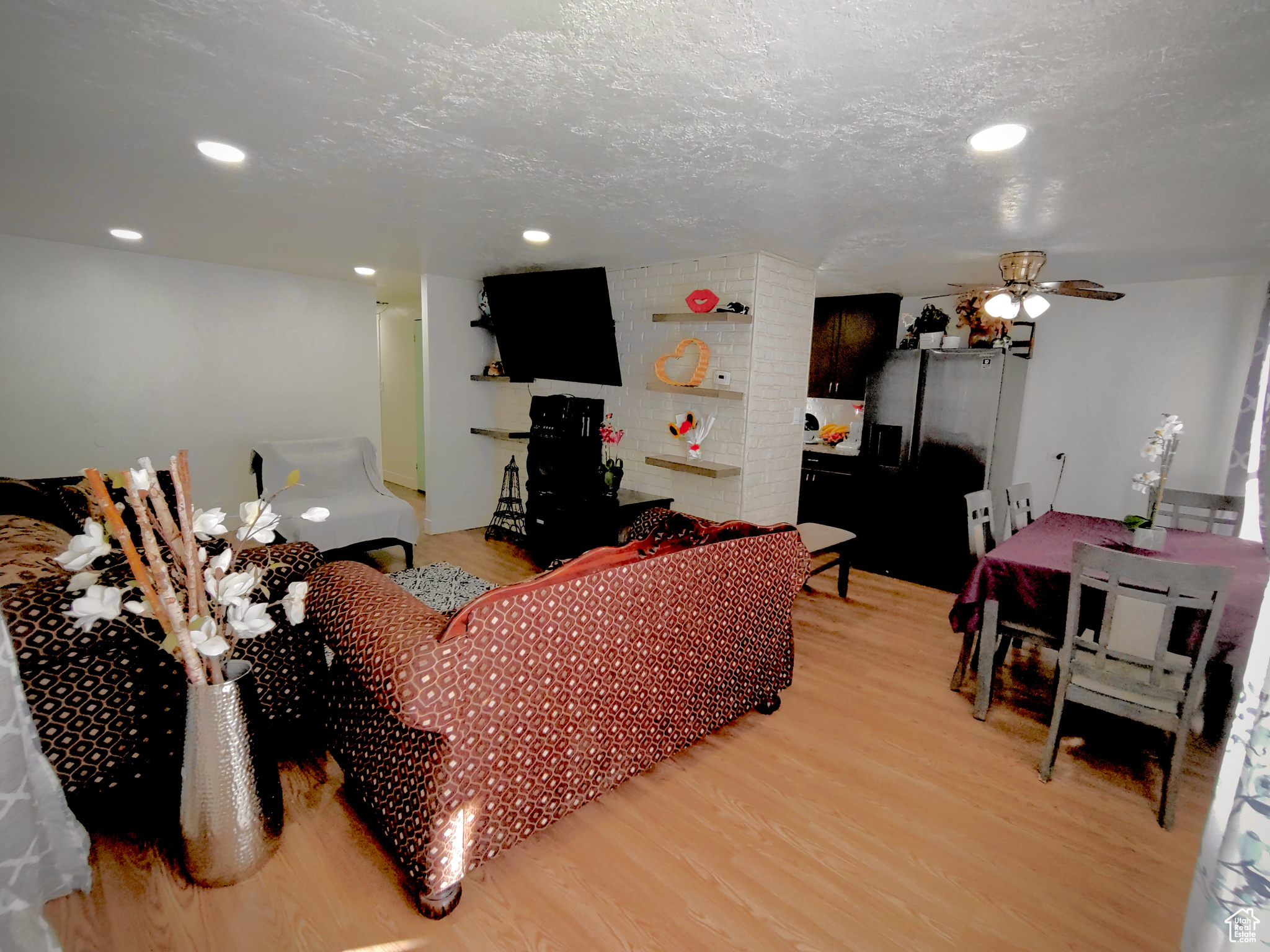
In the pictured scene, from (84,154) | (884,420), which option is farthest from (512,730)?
(884,420)

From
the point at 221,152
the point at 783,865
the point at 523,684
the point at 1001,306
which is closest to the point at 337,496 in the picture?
the point at 221,152

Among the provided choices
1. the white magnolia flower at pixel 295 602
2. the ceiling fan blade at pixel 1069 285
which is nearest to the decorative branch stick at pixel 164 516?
the white magnolia flower at pixel 295 602

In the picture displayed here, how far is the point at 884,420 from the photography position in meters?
4.65

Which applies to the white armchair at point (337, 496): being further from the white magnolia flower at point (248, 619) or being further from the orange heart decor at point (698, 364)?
the white magnolia flower at point (248, 619)

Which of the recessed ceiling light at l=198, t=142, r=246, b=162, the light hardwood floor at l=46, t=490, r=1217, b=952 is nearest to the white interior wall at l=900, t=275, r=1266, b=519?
the light hardwood floor at l=46, t=490, r=1217, b=952

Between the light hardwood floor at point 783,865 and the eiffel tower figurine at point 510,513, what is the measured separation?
3224 mm

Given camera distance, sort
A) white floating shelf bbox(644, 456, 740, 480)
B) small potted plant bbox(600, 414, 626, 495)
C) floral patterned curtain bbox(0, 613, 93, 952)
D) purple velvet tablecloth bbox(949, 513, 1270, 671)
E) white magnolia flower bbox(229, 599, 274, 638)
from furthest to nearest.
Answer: small potted plant bbox(600, 414, 626, 495) → white floating shelf bbox(644, 456, 740, 480) → purple velvet tablecloth bbox(949, 513, 1270, 671) → white magnolia flower bbox(229, 599, 274, 638) → floral patterned curtain bbox(0, 613, 93, 952)

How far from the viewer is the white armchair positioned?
3.98 m

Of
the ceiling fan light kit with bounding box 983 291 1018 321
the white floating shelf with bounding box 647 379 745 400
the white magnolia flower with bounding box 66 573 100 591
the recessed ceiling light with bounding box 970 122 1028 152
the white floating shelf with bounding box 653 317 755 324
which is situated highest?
the recessed ceiling light with bounding box 970 122 1028 152

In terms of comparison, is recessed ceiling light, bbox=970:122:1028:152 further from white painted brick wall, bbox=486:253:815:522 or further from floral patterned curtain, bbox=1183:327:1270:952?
white painted brick wall, bbox=486:253:815:522

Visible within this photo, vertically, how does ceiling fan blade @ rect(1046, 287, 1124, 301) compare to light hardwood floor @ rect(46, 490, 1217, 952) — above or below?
above

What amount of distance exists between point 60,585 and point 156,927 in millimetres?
1007

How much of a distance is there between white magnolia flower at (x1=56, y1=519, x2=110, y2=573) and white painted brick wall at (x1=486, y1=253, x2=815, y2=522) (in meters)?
3.17

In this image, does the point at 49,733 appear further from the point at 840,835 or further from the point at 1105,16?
the point at 1105,16
